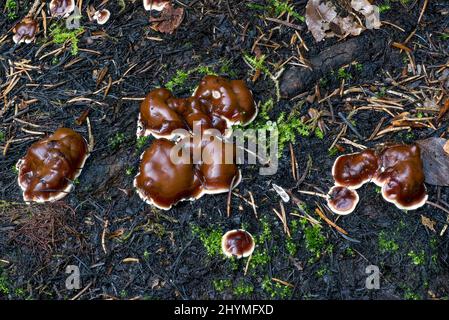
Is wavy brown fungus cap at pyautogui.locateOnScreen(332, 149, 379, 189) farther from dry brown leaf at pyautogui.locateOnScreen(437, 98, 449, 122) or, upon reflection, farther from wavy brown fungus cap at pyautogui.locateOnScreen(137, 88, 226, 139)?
wavy brown fungus cap at pyautogui.locateOnScreen(137, 88, 226, 139)

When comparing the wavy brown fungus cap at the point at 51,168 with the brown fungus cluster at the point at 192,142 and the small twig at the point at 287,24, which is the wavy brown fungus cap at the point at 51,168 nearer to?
the brown fungus cluster at the point at 192,142

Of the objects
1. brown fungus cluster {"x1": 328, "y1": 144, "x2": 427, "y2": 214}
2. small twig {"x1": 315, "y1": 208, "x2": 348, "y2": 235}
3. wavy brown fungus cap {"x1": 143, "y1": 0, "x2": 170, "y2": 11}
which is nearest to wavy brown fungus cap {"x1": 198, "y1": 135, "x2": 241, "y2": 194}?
small twig {"x1": 315, "y1": 208, "x2": 348, "y2": 235}

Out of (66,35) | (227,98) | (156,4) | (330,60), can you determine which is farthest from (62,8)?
(330,60)

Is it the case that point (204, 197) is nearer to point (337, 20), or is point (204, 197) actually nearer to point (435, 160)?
point (435, 160)

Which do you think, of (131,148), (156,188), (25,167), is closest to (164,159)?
(156,188)

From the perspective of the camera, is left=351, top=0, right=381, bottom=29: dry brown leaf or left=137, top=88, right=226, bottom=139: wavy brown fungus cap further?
left=351, top=0, right=381, bottom=29: dry brown leaf
